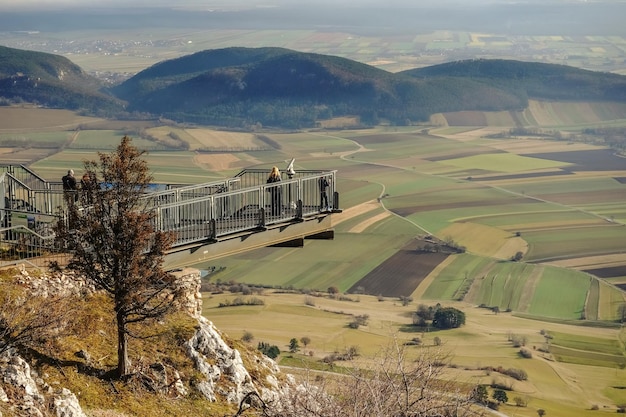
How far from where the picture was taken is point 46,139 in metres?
191

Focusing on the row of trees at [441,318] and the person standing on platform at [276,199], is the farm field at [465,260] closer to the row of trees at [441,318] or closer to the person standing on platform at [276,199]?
the row of trees at [441,318]

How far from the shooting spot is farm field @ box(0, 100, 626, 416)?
70812mm

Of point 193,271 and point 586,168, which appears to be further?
point 586,168

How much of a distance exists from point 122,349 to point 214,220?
5.26 m

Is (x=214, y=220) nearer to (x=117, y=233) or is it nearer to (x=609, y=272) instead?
(x=117, y=233)

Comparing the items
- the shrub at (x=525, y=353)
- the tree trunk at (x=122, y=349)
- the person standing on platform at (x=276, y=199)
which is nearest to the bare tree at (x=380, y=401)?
the tree trunk at (x=122, y=349)

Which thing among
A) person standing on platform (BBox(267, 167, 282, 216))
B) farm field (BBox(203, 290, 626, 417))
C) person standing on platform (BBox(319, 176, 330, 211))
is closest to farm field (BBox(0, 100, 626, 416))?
farm field (BBox(203, 290, 626, 417))

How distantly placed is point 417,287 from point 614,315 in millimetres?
17935

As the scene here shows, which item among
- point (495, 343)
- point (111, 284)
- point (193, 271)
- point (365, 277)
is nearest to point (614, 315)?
point (495, 343)

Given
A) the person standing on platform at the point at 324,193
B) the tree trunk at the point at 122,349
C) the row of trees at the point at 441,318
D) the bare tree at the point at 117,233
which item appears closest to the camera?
the bare tree at the point at 117,233

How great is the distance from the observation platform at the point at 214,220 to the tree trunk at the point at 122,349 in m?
2.45

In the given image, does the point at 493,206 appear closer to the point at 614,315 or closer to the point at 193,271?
the point at 614,315

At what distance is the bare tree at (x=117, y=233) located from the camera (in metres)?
19.0

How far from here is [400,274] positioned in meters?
98.1
